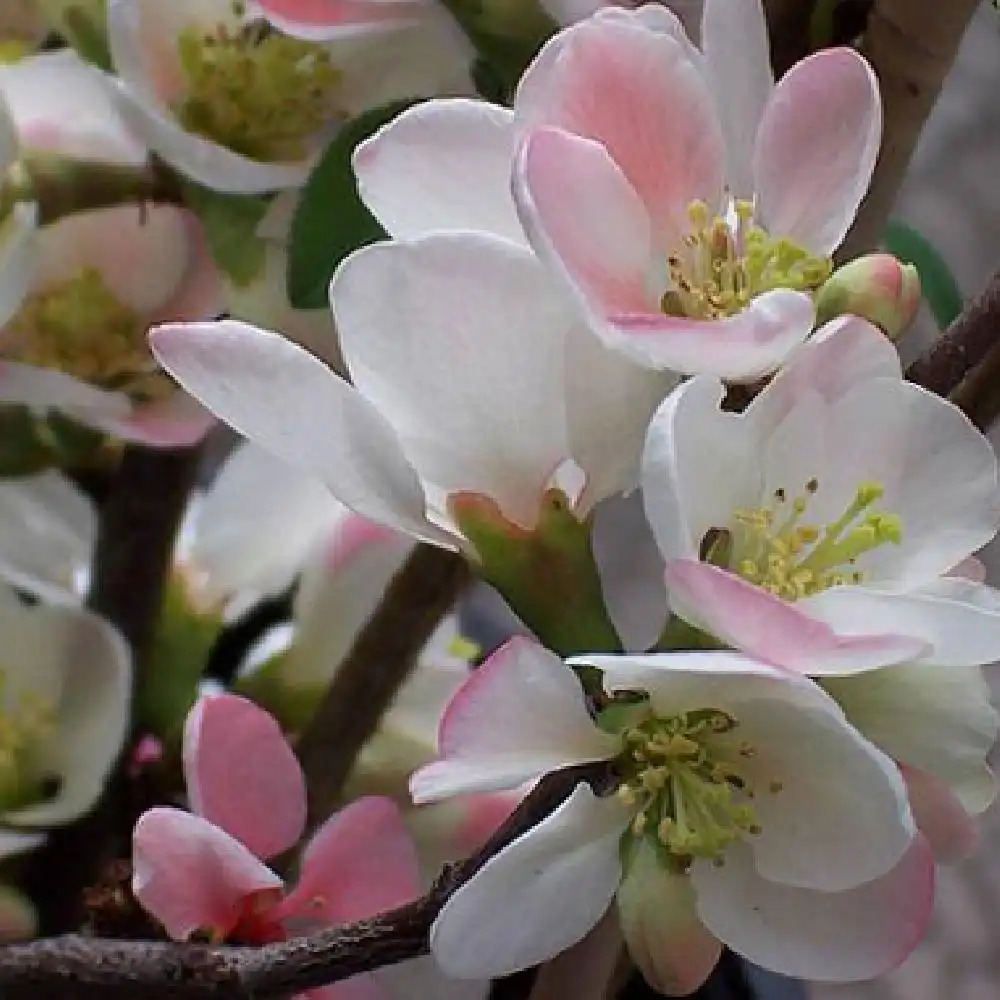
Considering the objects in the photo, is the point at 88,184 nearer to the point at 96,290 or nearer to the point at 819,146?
the point at 96,290

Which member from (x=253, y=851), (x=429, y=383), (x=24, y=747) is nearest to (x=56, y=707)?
(x=24, y=747)

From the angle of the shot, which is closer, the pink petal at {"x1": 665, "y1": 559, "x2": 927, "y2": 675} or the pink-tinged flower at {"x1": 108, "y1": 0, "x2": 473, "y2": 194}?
the pink petal at {"x1": 665, "y1": 559, "x2": 927, "y2": 675}

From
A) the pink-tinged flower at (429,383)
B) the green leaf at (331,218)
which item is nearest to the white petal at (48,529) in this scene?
the green leaf at (331,218)

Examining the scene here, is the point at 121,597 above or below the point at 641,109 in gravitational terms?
below

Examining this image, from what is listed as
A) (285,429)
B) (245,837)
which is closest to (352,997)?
(245,837)

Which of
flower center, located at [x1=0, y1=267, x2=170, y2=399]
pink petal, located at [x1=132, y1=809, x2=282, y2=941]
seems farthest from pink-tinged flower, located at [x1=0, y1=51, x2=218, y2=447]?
pink petal, located at [x1=132, y1=809, x2=282, y2=941]

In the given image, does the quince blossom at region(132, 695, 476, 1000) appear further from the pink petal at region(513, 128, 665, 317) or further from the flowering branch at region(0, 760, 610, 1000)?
the pink petal at region(513, 128, 665, 317)
